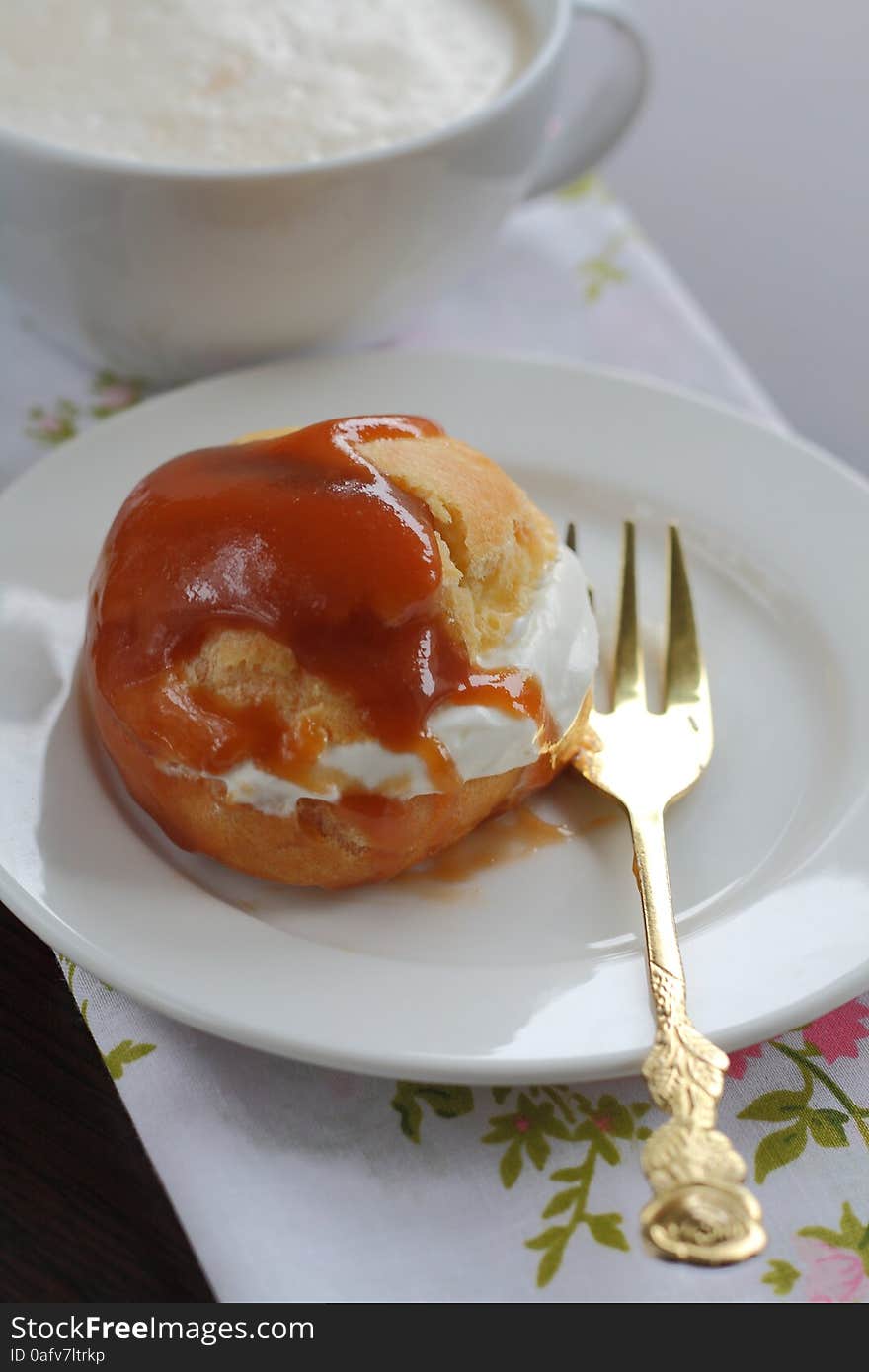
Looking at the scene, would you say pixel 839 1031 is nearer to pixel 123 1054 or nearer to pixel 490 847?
pixel 490 847

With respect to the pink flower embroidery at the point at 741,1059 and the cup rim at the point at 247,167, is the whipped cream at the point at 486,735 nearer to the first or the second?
the pink flower embroidery at the point at 741,1059

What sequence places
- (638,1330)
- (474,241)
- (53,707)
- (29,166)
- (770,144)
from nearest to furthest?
1. (638,1330)
2. (53,707)
3. (29,166)
4. (474,241)
5. (770,144)

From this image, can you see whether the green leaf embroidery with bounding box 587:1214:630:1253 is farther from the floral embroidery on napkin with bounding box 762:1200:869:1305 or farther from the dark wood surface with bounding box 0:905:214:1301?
the dark wood surface with bounding box 0:905:214:1301

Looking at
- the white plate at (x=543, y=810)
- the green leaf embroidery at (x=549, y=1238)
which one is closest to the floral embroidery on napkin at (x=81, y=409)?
the white plate at (x=543, y=810)

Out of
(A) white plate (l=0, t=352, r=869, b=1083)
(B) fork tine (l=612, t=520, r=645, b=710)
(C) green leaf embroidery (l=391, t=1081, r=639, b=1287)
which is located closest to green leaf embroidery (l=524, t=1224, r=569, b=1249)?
(C) green leaf embroidery (l=391, t=1081, r=639, b=1287)

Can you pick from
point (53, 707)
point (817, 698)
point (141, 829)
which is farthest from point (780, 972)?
point (53, 707)

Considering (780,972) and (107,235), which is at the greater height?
(107,235)

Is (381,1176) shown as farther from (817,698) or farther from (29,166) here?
(29,166)
